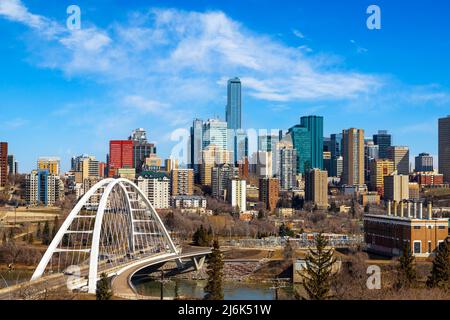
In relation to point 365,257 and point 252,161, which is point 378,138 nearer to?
point 252,161

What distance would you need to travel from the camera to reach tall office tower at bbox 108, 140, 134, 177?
187 feet

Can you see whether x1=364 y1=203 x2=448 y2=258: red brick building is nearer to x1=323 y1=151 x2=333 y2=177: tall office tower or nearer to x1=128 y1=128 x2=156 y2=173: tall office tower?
x1=128 y1=128 x2=156 y2=173: tall office tower

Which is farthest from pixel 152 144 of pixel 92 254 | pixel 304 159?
pixel 92 254

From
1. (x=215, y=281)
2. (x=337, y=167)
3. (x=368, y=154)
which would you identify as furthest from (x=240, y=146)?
(x=215, y=281)

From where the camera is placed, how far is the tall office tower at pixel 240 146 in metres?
62.4

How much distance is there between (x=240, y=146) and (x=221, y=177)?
54.8 feet

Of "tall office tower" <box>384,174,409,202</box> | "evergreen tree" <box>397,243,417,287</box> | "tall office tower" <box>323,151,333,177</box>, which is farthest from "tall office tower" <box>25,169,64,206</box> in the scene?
"tall office tower" <box>323,151,333,177</box>

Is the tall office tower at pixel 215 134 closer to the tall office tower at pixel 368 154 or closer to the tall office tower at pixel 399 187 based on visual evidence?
the tall office tower at pixel 368 154

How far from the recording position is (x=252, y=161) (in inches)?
2473

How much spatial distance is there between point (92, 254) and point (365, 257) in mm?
11781

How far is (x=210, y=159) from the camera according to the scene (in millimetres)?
58406

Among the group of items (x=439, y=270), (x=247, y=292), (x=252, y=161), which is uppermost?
(x=252, y=161)

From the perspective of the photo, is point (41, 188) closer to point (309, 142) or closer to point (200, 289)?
point (200, 289)
